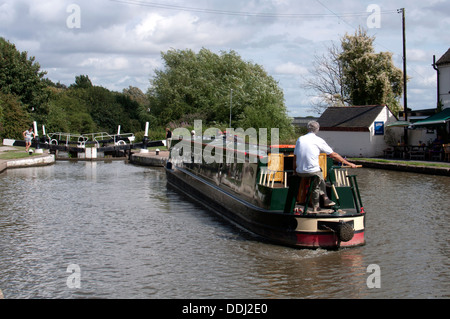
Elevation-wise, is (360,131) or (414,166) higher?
(360,131)

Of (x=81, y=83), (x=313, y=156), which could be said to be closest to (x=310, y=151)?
(x=313, y=156)

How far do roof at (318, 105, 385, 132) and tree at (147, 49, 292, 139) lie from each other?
422 inches

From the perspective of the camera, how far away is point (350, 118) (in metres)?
30.2

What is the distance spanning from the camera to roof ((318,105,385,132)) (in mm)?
28594

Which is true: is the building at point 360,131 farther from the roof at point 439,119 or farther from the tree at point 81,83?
the tree at point 81,83

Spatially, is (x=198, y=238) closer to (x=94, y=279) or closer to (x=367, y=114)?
(x=94, y=279)

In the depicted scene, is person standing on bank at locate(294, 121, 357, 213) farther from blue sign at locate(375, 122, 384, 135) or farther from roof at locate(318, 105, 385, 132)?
blue sign at locate(375, 122, 384, 135)

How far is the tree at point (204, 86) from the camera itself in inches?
1715

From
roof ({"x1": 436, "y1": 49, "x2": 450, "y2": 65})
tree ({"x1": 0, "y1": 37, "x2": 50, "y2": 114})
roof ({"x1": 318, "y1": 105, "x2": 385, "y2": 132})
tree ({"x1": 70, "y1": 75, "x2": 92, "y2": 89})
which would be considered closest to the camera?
roof ({"x1": 318, "y1": 105, "x2": 385, "y2": 132})

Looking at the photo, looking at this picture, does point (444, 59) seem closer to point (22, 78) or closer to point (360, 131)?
point (360, 131)

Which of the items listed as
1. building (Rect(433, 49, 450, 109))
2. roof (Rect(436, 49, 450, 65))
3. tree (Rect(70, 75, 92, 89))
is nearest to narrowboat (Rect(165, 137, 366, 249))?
building (Rect(433, 49, 450, 109))

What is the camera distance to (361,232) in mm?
8516

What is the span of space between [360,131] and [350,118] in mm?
2018

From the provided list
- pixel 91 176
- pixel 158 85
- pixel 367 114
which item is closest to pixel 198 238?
pixel 91 176
